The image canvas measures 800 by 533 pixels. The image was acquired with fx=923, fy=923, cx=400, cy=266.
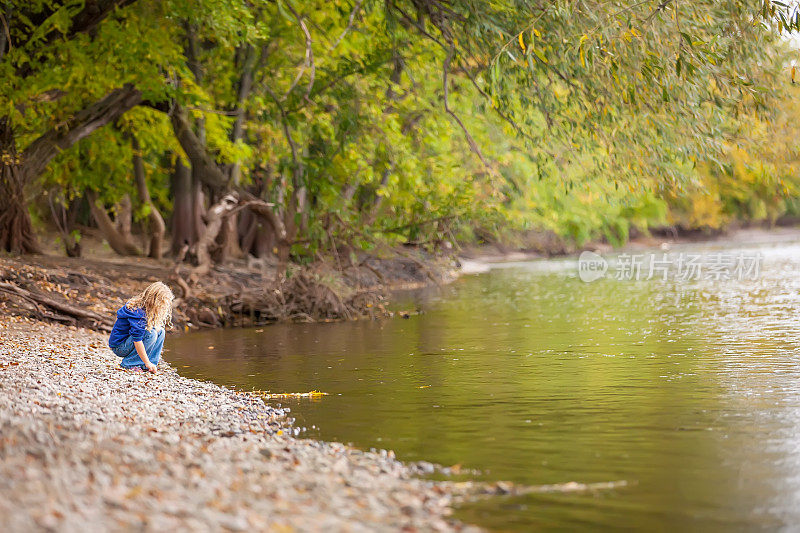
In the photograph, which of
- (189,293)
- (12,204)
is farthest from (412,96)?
(12,204)

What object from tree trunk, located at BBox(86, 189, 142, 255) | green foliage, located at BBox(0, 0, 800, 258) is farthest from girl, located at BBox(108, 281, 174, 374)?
tree trunk, located at BBox(86, 189, 142, 255)

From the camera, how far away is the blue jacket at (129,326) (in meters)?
11.1

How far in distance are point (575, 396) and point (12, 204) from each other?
1514 centimetres

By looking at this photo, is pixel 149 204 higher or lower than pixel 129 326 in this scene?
higher

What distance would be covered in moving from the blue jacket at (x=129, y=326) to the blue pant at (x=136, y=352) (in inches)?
2.8

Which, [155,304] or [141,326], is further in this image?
[141,326]

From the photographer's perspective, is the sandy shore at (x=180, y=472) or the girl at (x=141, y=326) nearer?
the sandy shore at (x=180, y=472)

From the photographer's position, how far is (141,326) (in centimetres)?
1113

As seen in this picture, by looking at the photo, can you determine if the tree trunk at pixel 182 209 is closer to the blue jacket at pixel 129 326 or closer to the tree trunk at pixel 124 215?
the tree trunk at pixel 124 215

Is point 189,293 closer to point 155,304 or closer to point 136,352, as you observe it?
point 136,352

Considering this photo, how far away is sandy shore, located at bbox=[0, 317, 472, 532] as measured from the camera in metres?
4.95

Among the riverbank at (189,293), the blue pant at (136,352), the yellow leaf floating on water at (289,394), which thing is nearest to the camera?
the yellow leaf floating on water at (289,394)

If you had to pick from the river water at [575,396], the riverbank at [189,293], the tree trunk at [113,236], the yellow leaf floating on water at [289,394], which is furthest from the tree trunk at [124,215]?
the yellow leaf floating on water at [289,394]

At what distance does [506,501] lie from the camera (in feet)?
20.4
